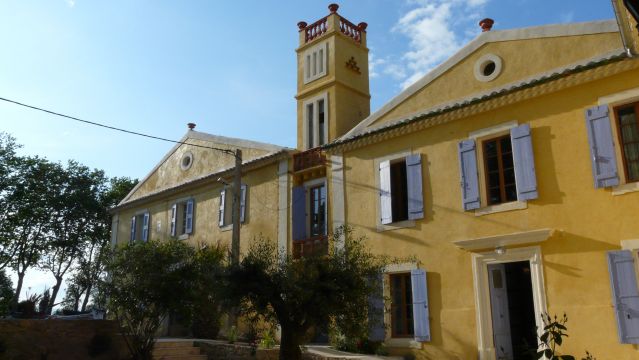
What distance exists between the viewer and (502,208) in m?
12.1

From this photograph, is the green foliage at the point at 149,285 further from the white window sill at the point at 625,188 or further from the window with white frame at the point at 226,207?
the white window sill at the point at 625,188

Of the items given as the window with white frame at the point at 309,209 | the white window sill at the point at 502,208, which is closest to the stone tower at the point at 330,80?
the window with white frame at the point at 309,209

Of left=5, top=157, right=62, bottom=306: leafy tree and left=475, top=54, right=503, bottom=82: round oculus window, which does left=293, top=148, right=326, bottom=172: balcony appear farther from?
left=5, top=157, right=62, bottom=306: leafy tree

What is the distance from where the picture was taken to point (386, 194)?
14430 mm

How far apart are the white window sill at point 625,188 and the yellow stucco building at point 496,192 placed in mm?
19

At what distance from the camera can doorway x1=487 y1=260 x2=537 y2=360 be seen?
12.1 m

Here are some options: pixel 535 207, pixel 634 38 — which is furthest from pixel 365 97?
pixel 634 38

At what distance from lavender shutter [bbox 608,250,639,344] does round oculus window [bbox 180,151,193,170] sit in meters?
16.5

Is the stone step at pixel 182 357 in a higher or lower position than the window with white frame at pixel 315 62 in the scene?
lower

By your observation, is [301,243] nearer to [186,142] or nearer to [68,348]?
[68,348]

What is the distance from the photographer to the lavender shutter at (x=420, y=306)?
1273cm

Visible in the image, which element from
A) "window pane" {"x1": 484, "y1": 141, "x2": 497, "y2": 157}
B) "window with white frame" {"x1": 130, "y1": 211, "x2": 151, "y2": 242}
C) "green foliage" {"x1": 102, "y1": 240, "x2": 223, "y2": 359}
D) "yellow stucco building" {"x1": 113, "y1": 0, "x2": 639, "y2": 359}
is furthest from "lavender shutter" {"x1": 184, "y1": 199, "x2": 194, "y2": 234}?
"window pane" {"x1": 484, "y1": 141, "x2": 497, "y2": 157}

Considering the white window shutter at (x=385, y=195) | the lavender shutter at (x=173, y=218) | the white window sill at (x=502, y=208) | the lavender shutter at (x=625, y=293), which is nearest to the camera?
the lavender shutter at (x=625, y=293)

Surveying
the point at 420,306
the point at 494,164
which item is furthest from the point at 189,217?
the point at 494,164
